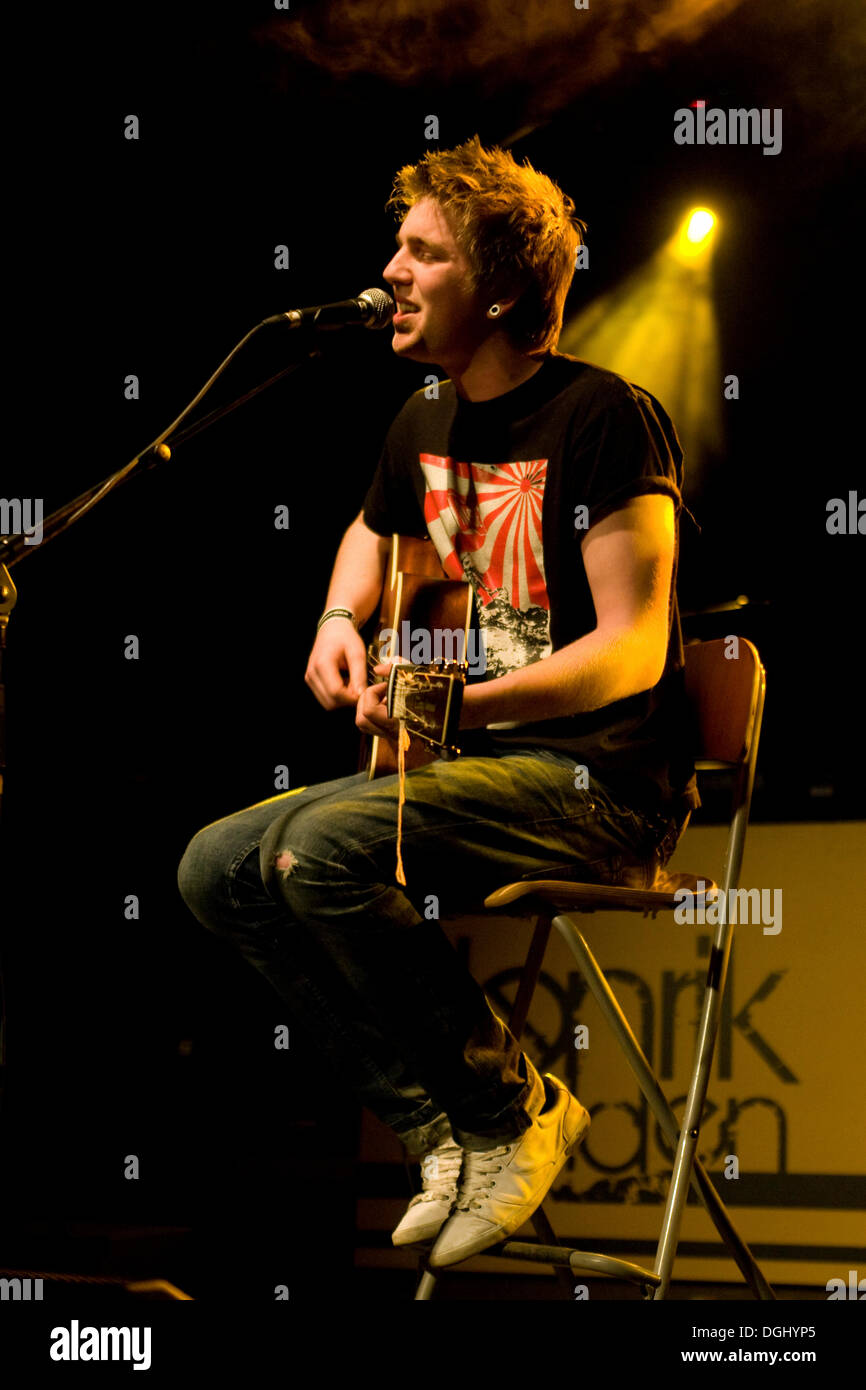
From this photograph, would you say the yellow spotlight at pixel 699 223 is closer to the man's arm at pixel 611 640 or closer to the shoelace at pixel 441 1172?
the man's arm at pixel 611 640

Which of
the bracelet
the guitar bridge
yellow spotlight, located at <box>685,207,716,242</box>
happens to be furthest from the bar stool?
yellow spotlight, located at <box>685,207,716,242</box>

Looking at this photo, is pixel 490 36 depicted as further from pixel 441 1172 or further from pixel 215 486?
pixel 441 1172

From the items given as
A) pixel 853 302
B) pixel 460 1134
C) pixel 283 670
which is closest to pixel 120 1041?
pixel 283 670

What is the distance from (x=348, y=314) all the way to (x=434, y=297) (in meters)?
0.19

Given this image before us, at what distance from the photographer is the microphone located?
6.25 feet

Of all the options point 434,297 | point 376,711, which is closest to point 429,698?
point 376,711

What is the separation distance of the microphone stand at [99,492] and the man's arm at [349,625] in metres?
0.39

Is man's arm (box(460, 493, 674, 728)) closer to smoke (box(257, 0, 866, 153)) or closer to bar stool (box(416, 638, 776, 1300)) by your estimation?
bar stool (box(416, 638, 776, 1300))

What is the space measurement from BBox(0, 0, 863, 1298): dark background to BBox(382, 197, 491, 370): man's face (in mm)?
1134

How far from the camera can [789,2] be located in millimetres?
3439

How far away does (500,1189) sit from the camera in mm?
1633

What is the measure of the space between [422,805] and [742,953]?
1.52m

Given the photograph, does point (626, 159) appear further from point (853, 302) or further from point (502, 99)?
point (853, 302)

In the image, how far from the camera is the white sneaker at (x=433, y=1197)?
5.37 feet
